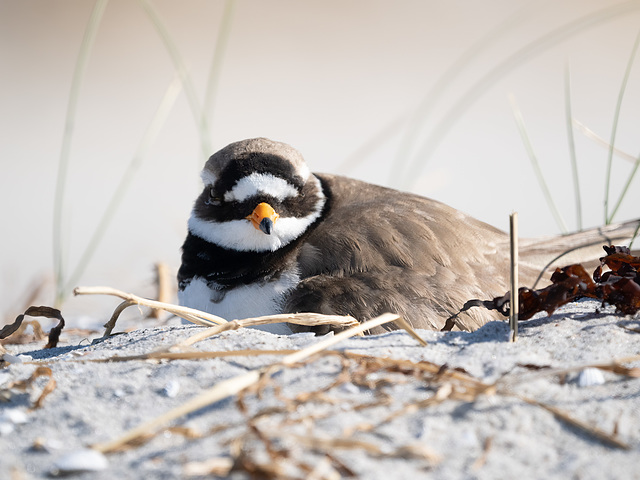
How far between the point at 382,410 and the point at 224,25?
12.9ft

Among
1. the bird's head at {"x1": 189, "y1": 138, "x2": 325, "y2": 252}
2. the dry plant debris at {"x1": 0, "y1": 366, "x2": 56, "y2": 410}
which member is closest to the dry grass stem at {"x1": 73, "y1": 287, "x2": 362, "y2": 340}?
the dry plant debris at {"x1": 0, "y1": 366, "x2": 56, "y2": 410}

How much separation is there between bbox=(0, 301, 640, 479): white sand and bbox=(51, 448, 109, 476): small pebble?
0.02 m

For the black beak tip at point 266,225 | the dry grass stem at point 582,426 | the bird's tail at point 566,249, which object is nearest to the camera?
the dry grass stem at point 582,426

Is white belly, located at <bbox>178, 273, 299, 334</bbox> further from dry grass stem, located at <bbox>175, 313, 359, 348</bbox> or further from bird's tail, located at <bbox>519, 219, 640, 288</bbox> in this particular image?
bird's tail, located at <bbox>519, 219, 640, 288</bbox>

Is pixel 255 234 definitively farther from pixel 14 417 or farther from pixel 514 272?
pixel 14 417

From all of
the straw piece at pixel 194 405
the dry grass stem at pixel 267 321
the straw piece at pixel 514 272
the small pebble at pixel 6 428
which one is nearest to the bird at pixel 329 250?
the dry grass stem at pixel 267 321

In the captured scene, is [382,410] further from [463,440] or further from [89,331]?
[89,331]

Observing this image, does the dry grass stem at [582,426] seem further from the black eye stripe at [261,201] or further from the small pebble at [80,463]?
the black eye stripe at [261,201]

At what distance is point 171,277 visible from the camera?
18.5ft

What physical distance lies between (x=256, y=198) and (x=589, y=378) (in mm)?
2126

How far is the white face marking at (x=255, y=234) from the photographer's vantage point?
3.69 metres

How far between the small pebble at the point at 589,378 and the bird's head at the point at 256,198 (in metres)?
1.85

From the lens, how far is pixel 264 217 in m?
3.50

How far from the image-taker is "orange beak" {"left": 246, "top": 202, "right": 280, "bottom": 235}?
345 centimetres
